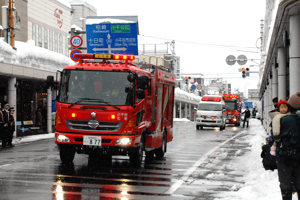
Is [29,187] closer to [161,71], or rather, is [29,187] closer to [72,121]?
[72,121]

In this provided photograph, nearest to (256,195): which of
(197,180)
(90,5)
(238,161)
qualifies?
(197,180)

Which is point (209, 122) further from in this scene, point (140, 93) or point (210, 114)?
point (140, 93)

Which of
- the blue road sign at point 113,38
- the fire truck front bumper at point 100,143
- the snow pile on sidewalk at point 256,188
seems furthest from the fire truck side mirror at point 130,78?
the blue road sign at point 113,38

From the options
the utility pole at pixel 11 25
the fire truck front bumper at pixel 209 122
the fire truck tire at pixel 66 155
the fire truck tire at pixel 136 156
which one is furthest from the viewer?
the fire truck front bumper at pixel 209 122

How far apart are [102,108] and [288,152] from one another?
19.3 ft

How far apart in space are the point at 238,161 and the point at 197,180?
4322 mm

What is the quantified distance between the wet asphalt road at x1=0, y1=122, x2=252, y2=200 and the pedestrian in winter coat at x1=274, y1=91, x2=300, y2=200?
201cm

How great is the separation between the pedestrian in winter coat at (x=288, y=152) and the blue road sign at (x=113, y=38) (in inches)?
720

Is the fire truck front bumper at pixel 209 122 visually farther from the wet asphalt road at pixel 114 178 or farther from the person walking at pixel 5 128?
the wet asphalt road at pixel 114 178

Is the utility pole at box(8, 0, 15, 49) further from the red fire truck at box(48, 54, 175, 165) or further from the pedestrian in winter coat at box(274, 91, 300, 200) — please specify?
the pedestrian in winter coat at box(274, 91, 300, 200)

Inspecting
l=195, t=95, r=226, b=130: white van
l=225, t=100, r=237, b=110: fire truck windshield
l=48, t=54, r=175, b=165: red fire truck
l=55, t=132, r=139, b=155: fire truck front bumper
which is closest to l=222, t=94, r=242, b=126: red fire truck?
l=225, t=100, r=237, b=110: fire truck windshield

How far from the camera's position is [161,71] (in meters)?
14.7

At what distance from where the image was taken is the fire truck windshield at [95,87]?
11938 millimetres

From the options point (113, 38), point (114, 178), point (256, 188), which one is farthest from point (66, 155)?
point (113, 38)
